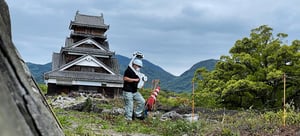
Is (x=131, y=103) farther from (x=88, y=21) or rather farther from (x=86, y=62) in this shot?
(x=88, y=21)

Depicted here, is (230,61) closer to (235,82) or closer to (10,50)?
(235,82)

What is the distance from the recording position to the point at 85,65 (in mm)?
30219

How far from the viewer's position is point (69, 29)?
3353cm

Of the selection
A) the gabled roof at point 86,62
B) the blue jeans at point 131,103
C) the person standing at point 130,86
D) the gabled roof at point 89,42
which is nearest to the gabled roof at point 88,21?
the gabled roof at point 89,42

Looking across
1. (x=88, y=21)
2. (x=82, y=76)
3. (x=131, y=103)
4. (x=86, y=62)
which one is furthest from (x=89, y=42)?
(x=131, y=103)

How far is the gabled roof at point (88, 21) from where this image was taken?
32.1 m

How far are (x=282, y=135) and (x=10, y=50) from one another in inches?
234

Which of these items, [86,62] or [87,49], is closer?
[86,62]

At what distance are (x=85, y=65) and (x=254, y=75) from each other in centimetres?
1494

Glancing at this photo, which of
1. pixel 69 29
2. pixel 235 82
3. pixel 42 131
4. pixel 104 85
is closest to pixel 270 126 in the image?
pixel 42 131

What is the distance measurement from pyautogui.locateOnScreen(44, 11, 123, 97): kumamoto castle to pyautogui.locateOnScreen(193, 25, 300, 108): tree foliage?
10.5m

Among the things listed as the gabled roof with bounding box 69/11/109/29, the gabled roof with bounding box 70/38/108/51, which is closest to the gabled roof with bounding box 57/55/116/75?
the gabled roof with bounding box 70/38/108/51

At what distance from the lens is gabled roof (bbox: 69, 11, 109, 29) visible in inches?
1264

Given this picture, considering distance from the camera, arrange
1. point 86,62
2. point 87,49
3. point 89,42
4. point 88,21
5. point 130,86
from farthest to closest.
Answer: point 88,21 < point 89,42 < point 87,49 < point 86,62 < point 130,86
